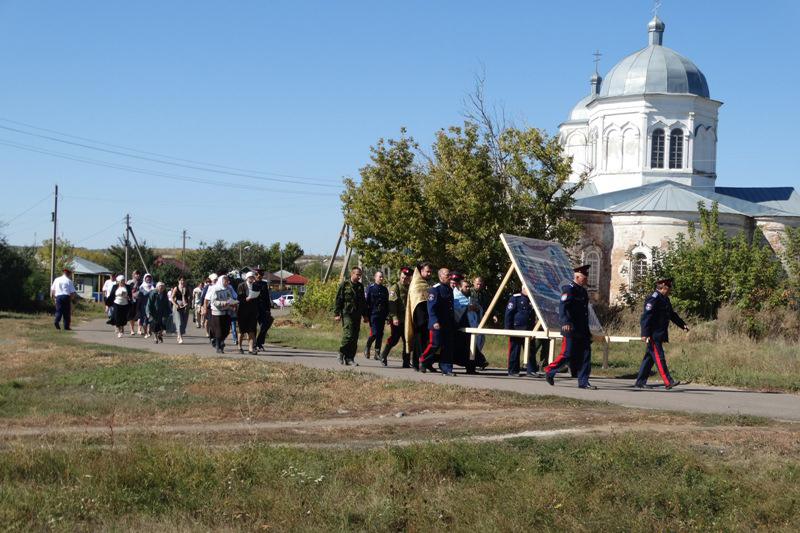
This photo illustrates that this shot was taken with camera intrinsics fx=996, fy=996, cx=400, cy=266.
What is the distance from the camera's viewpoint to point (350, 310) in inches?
718

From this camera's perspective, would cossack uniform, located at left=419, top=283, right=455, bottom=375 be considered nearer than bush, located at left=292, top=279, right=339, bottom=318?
Yes

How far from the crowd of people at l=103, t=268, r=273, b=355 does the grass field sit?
777cm

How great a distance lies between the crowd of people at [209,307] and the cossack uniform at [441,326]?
497 cm

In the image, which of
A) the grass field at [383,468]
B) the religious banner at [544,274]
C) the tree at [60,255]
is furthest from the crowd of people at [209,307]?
the tree at [60,255]

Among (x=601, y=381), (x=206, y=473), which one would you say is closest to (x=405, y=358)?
(x=601, y=381)

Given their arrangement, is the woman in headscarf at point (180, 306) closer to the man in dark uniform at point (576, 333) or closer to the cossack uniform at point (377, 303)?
the cossack uniform at point (377, 303)

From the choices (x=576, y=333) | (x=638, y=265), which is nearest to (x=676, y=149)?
(x=638, y=265)

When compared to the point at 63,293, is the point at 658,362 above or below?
below

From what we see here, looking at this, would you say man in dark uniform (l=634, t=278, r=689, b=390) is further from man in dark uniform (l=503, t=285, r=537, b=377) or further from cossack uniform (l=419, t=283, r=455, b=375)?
cossack uniform (l=419, t=283, r=455, b=375)

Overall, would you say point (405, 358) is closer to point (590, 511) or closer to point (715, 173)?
point (590, 511)

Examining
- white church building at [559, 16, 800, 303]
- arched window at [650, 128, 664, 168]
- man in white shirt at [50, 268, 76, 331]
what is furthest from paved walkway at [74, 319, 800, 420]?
arched window at [650, 128, 664, 168]

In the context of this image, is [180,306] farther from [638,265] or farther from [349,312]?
[638,265]

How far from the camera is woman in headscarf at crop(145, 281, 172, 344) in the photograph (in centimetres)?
2398

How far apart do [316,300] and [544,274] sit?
2339cm
